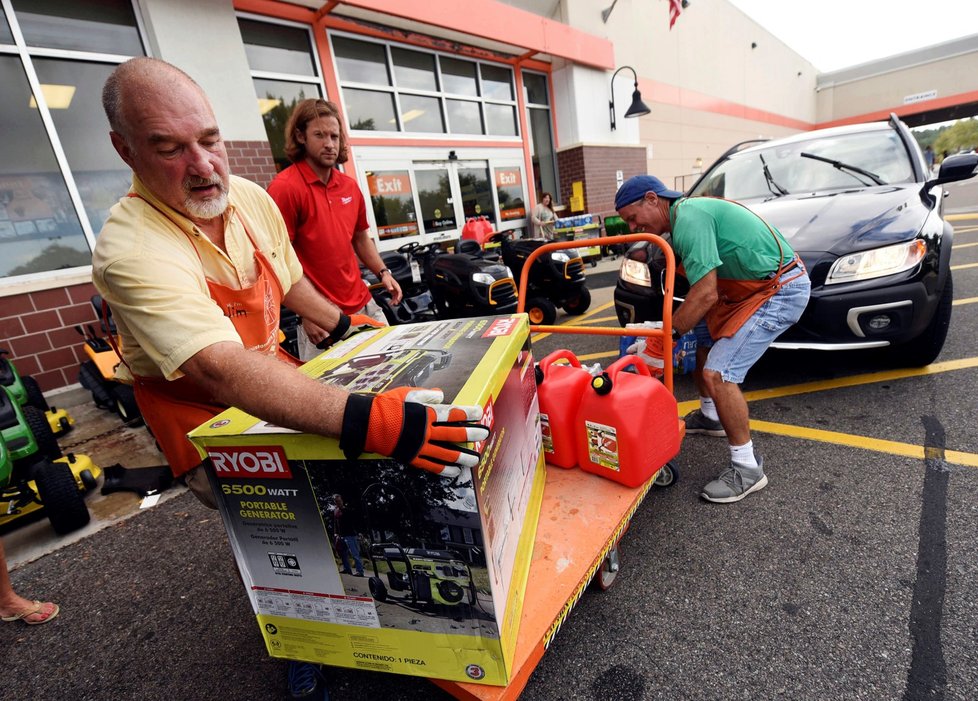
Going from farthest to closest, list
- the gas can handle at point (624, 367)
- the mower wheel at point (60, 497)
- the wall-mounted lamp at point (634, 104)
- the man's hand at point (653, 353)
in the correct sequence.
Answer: the wall-mounted lamp at point (634, 104) < the mower wheel at point (60, 497) < the man's hand at point (653, 353) < the gas can handle at point (624, 367)

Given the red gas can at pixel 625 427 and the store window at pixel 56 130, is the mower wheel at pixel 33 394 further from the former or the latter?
the red gas can at pixel 625 427

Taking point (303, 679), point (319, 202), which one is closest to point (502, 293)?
point (319, 202)

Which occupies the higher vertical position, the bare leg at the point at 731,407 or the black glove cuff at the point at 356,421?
the black glove cuff at the point at 356,421

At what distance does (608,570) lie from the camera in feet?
6.24

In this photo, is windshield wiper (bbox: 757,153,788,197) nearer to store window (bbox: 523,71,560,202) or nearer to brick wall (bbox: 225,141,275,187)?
brick wall (bbox: 225,141,275,187)

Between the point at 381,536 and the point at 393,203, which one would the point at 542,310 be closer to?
the point at 393,203

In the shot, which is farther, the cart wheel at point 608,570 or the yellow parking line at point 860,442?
the yellow parking line at point 860,442

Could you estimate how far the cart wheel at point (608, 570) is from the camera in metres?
1.86

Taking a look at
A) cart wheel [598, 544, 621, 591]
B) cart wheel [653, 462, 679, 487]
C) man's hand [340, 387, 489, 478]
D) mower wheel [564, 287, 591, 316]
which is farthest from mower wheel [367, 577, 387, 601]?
mower wheel [564, 287, 591, 316]

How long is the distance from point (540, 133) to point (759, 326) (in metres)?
10.8

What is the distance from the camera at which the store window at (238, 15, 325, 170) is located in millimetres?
6742

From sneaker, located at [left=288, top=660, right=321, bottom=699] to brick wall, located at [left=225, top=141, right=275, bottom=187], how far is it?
619cm

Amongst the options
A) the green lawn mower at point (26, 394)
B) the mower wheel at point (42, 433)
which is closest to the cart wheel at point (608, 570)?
the mower wheel at point (42, 433)

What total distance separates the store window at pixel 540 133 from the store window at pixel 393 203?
4112 mm
